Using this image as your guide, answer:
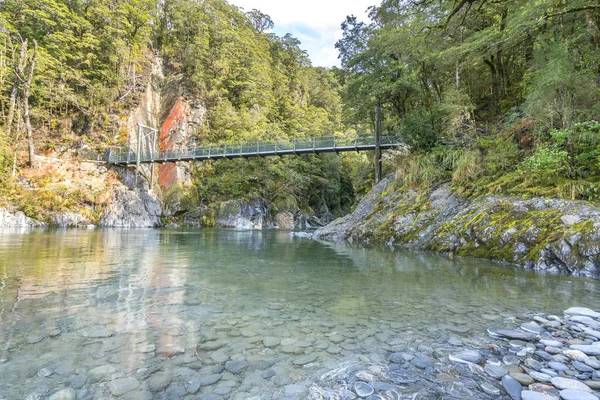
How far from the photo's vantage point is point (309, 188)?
101 feet

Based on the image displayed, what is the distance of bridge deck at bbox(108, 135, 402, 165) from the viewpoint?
16422mm

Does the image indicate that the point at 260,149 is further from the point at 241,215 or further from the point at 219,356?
the point at 219,356

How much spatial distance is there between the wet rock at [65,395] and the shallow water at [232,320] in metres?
0.02

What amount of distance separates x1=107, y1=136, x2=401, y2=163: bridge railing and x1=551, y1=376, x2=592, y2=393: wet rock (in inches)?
547

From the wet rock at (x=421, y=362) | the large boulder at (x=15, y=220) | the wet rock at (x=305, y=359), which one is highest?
the large boulder at (x=15, y=220)

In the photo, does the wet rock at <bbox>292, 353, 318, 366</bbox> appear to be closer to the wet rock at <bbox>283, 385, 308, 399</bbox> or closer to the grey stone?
the wet rock at <bbox>283, 385, 308, 399</bbox>

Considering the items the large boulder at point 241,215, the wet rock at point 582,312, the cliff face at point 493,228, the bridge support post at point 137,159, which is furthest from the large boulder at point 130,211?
the wet rock at point 582,312

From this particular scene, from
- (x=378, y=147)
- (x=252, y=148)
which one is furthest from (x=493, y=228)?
(x=252, y=148)

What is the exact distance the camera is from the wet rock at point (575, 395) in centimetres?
152

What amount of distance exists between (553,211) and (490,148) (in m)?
3.71

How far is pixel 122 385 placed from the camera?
1.73 m

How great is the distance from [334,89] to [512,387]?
46.8 meters

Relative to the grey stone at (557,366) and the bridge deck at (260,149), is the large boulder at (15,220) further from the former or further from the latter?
the grey stone at (557,366)

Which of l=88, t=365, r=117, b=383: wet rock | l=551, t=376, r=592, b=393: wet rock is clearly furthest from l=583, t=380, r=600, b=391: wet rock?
l=88, t=365, r=117, b=383: wet rock
